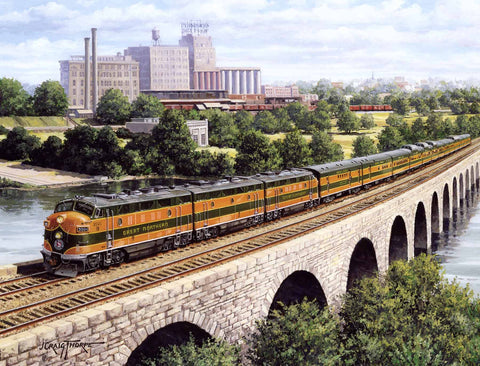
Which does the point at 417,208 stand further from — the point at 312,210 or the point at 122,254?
the point at 122,254

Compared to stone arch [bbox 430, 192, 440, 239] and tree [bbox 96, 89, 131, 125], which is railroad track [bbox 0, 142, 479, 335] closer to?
stone arch [bbox 430, 192, 440, 239]

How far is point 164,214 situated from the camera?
28703 mm

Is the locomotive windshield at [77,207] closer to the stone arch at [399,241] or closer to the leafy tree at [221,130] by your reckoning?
the stone arch at [399,241]

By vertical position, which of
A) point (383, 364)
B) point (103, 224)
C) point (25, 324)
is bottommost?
point (383, 364)

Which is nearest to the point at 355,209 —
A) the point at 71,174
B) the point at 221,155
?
the point at 221,155

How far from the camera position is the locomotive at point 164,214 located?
24.5 meters

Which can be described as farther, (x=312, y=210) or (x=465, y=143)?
(x=465, y=143)

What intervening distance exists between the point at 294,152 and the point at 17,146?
6116 centimetres

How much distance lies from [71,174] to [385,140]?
77.7 meters

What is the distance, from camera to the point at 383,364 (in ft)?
79.1

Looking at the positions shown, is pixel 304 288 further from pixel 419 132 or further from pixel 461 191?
pixel 419 132

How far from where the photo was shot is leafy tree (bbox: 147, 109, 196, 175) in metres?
114
